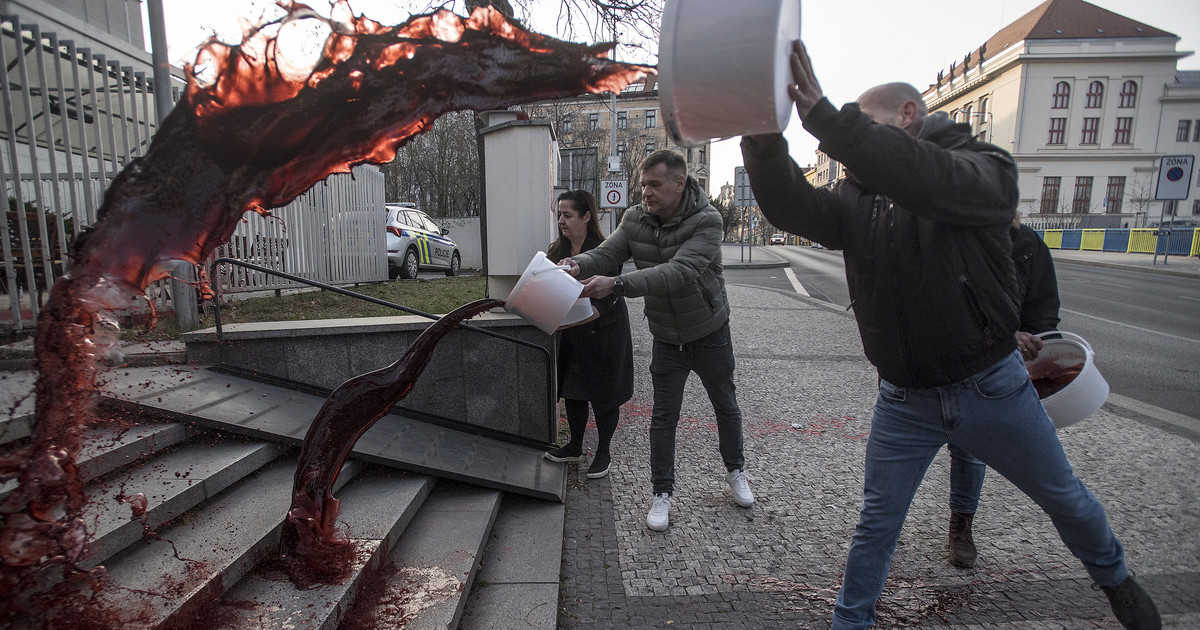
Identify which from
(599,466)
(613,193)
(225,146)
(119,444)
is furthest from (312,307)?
(613,193)

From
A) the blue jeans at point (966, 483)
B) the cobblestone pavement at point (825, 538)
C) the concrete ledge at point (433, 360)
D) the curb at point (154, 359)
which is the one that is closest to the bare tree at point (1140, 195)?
the cobblestone pavement at point (825, 538)

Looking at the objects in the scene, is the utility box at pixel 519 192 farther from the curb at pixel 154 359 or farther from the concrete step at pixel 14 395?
the concrete step at pixel 14 395

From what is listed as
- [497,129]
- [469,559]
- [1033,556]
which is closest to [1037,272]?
[1033,556]

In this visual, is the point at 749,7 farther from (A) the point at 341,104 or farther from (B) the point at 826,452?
(B) the point at 826,452

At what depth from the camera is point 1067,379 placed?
9.92 ft

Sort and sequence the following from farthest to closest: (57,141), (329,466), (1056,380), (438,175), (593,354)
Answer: (438,175)
(57,141)
(593,354)
(1056,380)
(329,466)

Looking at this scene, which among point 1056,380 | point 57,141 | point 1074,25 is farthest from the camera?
point 1074,25

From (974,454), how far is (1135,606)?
0.79 meters

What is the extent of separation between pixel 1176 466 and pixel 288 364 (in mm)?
6496

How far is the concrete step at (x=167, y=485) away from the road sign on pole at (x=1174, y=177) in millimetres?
30701

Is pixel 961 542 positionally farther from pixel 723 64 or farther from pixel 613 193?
pixel 613 193

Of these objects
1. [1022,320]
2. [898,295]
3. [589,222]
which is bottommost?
[1022,320]

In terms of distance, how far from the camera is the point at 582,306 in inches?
144

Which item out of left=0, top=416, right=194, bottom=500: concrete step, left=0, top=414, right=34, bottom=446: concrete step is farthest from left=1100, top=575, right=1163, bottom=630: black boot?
left=0, top=414, right=34, bottom=446: concrete step
